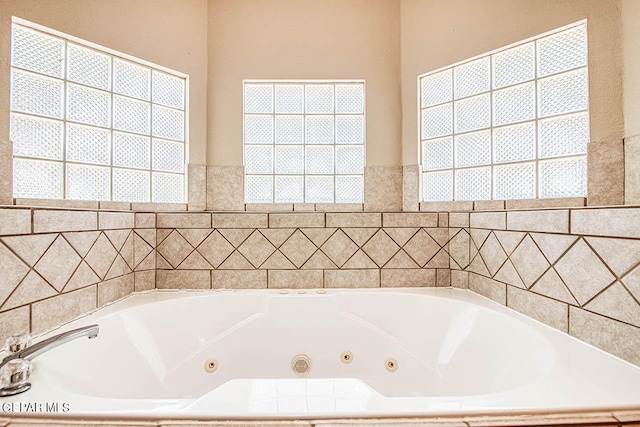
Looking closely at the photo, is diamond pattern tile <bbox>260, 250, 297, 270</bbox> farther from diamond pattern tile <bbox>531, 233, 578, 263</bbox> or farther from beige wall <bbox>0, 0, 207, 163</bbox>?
diamond pattern tile <bbox>531, 233, 578, 263</bbox>

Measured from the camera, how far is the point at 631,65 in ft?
4.22

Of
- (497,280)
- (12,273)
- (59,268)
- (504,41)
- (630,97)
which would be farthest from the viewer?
(504,41)

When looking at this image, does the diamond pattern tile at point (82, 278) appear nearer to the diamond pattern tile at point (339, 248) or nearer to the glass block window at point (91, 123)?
the glass block window at point (91, 123)

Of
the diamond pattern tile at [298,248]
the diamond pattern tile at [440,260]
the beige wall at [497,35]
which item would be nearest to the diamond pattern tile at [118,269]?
the diamond pattern tile at [298,248]

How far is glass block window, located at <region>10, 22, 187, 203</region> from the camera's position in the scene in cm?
143

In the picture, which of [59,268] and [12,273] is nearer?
[12,273]

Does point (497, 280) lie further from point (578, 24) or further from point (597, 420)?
point (578, 24)

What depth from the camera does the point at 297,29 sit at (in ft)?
6.68

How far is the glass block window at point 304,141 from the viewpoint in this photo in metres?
2.07

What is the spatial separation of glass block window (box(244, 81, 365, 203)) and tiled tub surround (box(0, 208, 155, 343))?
2.70 ft

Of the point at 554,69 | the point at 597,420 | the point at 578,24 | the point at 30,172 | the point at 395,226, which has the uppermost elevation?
the point at 578,24

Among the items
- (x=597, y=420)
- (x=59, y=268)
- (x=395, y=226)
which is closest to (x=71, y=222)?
(x=59, y=268)

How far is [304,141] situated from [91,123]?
4.08 ft

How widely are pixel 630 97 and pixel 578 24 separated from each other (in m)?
0.46
